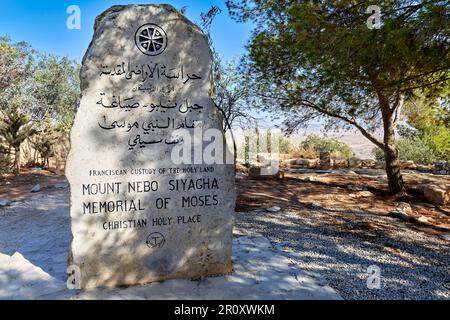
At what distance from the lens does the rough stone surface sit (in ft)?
11.0

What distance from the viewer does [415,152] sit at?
1939 centimetres

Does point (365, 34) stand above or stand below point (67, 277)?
above

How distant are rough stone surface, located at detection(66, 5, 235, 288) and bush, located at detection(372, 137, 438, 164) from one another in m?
19.2

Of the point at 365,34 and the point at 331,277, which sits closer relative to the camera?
the point at 331,277

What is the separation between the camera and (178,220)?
11.7ft

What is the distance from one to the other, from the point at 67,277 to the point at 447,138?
17.9m

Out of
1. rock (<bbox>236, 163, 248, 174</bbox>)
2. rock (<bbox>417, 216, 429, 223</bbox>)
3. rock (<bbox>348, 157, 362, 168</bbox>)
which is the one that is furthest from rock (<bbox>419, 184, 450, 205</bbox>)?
rock (<bbox>348, 157, 362, 168</bbox>)

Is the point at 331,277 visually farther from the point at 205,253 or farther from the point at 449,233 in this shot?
the point at 449,233

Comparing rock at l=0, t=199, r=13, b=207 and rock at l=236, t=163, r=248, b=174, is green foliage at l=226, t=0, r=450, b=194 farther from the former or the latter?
rock at l=0, t=199, r=13, b=207

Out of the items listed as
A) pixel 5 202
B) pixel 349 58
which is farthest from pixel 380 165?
pixel 5 202

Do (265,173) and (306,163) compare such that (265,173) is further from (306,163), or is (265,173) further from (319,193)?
(306,163)

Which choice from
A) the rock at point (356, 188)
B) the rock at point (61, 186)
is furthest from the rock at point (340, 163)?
the rock at point (61, 186)

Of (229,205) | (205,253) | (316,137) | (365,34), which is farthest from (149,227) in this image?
(316,137)
